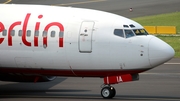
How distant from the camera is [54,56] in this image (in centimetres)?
2716

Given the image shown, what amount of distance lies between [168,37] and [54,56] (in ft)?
88.8

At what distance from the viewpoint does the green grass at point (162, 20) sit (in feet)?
196

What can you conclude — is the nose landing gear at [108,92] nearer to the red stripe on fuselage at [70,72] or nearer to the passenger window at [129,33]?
the red stripe on fuselage at [70,72]

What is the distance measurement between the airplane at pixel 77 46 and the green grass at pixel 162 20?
31614mm

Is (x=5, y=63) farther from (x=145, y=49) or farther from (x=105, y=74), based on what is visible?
(x=145, y=49)

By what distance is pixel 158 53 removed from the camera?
25703mm

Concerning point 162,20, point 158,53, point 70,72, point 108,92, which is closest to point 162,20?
point 162,20

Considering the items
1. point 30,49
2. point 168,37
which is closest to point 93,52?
point 30,49

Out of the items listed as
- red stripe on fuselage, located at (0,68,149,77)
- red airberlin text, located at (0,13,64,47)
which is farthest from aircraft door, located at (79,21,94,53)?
red stripe on fuselage, located at (0,68,149,77)

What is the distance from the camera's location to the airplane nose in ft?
84.2

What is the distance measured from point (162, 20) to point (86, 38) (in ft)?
116

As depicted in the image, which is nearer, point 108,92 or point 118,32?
point 118,32

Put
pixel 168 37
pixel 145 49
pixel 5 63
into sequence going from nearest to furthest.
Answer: pixel 145 49, pixel 5 63, pixel 168 37

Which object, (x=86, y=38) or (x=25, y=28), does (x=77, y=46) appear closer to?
(x=86, y=38)
